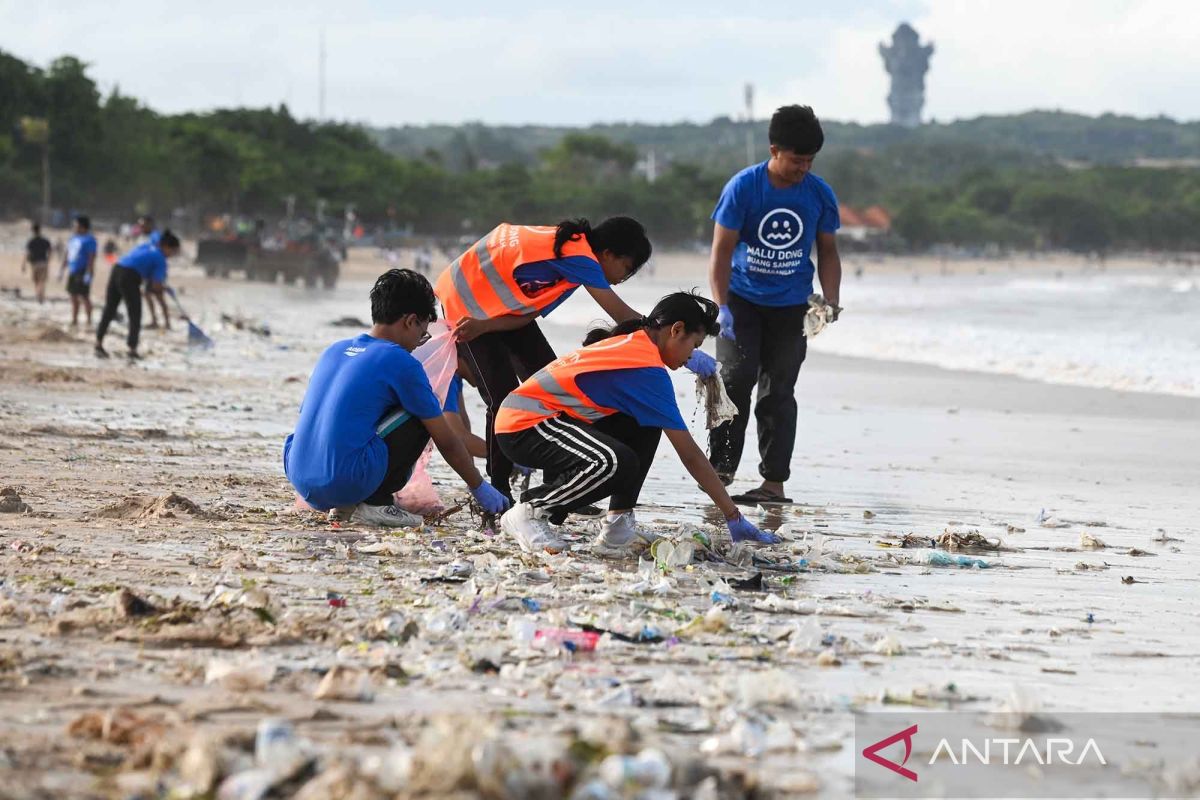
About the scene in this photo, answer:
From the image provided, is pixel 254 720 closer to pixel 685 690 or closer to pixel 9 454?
pixel 685 690

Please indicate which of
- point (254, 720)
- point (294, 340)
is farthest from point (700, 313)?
point (294, 340)

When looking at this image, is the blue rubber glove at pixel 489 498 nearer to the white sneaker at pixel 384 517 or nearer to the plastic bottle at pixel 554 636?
the white sneaker at pixel 384 517

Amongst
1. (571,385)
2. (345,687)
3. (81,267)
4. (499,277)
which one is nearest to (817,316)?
(499,277)

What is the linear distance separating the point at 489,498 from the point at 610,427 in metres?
0.51

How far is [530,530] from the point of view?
529 centimetres

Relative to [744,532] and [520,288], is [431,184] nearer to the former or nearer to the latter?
[520,288]

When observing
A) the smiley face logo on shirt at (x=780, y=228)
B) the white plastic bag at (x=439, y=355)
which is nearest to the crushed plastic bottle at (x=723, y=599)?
the white plastic bag at (x=439, y=355)

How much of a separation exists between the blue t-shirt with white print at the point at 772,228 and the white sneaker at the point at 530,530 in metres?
2.02

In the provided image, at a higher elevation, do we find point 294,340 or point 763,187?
point 763,187

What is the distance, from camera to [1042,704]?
3.44 metres

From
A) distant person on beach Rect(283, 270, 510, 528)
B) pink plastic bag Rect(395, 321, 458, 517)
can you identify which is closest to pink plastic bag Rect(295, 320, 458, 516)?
pink plastic bag Rect(395, 321, 458, 517)

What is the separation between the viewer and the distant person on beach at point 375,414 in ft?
17.7

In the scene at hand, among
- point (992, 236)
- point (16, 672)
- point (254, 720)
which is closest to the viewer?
point (254, 720)

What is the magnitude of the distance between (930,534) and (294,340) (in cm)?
1264
